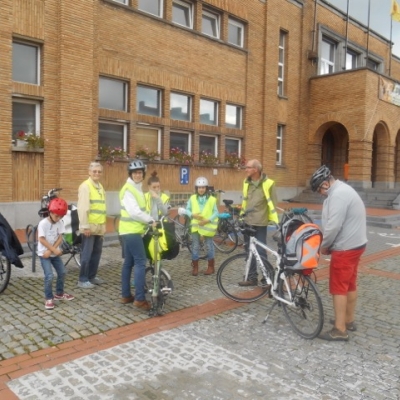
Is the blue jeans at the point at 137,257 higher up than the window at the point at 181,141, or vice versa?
the window at the point at 181,141

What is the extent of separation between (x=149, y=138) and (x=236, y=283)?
9.90 meters

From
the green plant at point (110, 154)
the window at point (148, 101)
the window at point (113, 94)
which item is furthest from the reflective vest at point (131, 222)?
the window at point (148, 101)

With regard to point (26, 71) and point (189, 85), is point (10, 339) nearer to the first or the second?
point (26, 71)

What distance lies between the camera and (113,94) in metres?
14.0

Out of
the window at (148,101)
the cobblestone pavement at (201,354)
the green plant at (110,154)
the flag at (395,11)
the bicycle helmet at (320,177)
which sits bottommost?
the cobblestone pavement at (201,354)

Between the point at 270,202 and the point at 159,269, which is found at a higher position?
the point at 270,202

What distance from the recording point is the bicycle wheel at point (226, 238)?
9.63m

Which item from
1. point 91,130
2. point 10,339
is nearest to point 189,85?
point 91,130

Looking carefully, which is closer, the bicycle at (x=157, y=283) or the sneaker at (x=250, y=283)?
the bicycle at (x=157, y=283)

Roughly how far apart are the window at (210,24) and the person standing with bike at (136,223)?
1332cm

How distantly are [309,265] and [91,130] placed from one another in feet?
32.0

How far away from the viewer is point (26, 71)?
11.6m

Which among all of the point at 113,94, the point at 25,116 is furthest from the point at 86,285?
the point at 113,94

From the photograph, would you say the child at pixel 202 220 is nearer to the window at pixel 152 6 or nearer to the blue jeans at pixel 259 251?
the blue jeans at pixel 259 251
